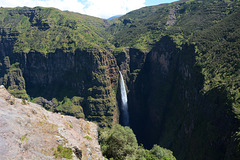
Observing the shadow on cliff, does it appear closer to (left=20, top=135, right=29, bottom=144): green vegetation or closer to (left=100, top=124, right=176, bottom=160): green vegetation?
(left=100, top=124, right=176, bottom=160): green vegetation

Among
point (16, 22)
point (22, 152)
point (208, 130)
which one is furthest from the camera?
point (16, 22)

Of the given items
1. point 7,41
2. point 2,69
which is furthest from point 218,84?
point 7,41

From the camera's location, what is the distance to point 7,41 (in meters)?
128

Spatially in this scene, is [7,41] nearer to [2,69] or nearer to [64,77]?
[2,69]

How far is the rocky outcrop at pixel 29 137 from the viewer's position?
13922 millimetres

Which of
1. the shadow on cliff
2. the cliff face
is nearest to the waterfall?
the shadow on cliff

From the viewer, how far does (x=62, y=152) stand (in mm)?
15625

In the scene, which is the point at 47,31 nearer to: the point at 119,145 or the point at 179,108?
the point at 179,108

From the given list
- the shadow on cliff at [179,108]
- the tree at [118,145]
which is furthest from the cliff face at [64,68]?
the tree at [118,145]

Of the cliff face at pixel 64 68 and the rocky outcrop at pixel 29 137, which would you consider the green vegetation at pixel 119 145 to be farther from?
the cliff face at pixel 64 68

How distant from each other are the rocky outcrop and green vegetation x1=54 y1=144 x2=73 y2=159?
0.69 feet

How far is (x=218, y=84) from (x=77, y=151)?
4261 cm

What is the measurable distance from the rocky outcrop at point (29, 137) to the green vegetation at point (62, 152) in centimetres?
21

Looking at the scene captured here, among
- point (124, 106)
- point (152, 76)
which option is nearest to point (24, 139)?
point (124, 106)
